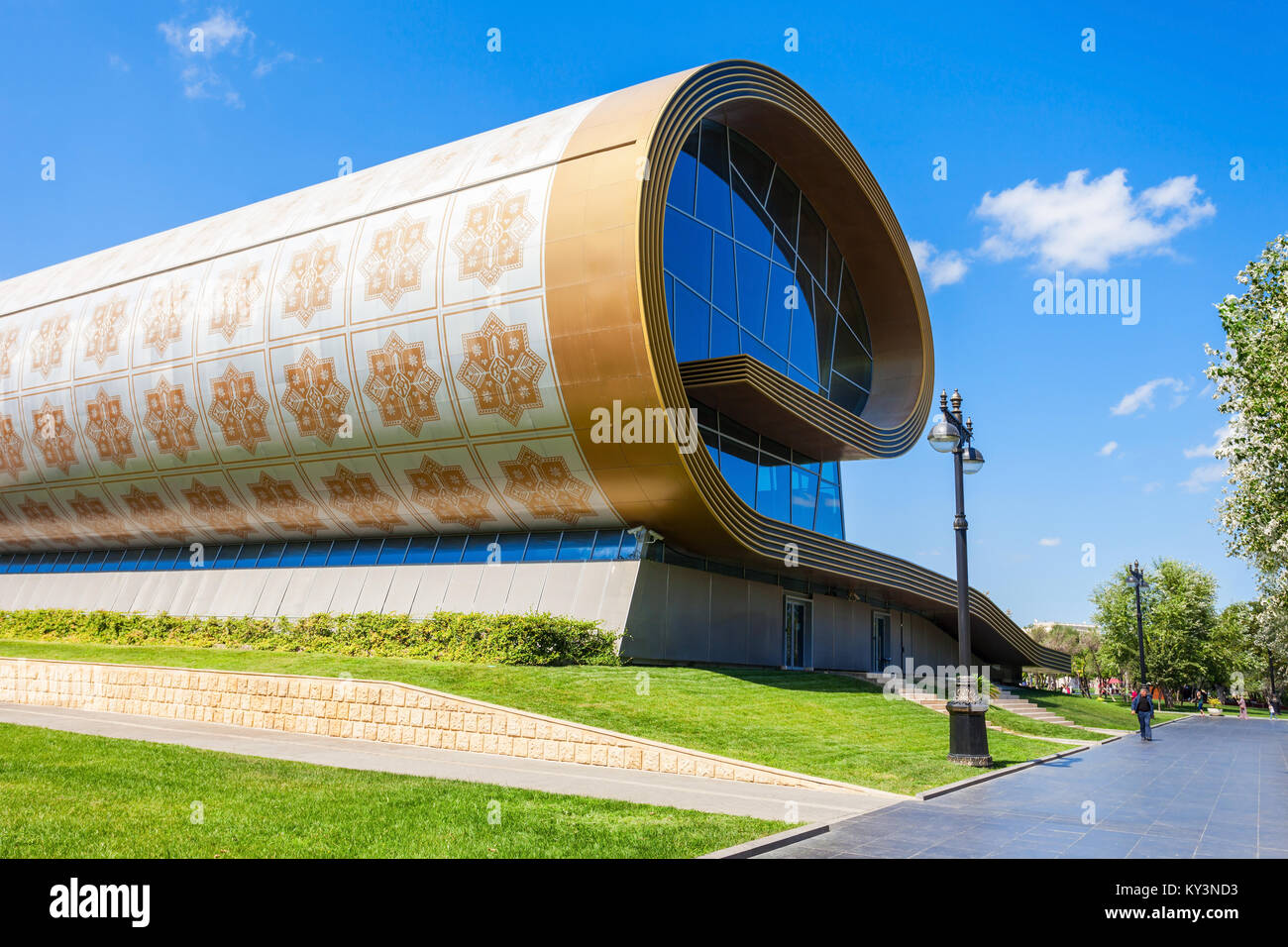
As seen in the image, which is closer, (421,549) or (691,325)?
(691,325)

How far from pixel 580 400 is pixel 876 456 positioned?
49.8 ft

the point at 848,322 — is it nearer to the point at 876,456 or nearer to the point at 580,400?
the point at 876,456

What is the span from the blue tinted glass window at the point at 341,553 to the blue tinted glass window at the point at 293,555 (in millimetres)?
1274

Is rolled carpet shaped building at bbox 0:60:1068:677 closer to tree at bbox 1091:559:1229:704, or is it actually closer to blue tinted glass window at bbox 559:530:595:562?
blue tinted glass window at bbox 559:530:595:562

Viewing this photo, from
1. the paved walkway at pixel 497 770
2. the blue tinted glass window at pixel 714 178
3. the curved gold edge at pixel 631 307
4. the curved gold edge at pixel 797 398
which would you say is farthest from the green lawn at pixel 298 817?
the blue tinted glass window at pixel 714 178

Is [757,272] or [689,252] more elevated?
[757,272]

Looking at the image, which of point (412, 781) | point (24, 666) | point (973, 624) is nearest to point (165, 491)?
point (24, 666)

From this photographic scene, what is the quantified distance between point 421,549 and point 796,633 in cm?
1270

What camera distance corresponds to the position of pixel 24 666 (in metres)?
22.5

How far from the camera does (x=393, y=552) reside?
29.0m

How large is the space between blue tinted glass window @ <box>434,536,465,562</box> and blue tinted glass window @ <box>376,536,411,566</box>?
4.52 feet

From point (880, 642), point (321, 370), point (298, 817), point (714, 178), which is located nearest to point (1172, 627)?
point (880, 642)

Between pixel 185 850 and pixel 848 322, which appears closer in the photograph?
pixel 185 850

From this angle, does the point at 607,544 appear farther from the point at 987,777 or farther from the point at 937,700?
the point at 987,777
